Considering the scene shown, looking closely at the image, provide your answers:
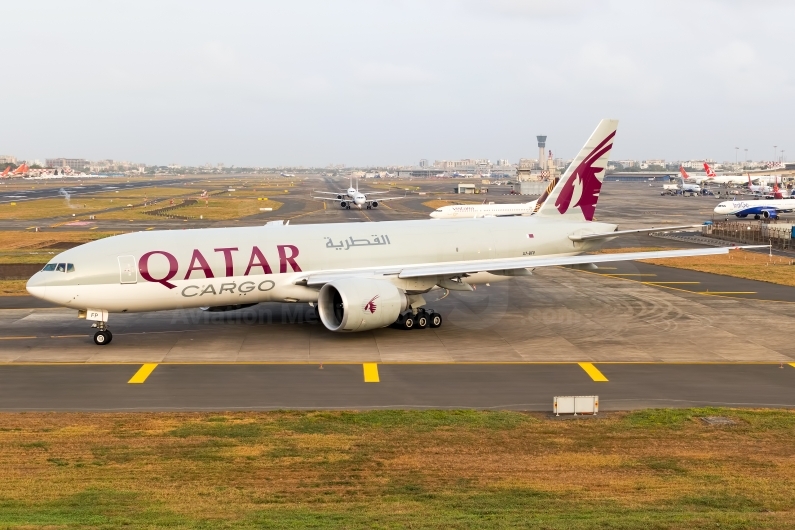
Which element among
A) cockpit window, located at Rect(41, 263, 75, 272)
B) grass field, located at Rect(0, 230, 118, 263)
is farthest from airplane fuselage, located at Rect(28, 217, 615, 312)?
grass field, located at Rect(0, 230, 118, 263)

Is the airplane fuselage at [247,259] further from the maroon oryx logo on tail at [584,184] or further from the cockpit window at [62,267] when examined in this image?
the maroon oryx logo on tail at [584,184]

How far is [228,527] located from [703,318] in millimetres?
29060

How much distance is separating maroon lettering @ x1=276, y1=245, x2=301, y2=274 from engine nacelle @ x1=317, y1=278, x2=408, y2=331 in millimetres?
1784

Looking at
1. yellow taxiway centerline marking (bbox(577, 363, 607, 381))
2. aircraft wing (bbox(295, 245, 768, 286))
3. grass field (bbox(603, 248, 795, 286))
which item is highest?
aircraft wing (bbox(295, 245, 768, 286))

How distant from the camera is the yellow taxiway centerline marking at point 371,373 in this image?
25.7 metres

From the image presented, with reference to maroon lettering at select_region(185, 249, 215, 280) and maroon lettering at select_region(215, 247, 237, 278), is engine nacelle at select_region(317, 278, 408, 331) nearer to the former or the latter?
maroon lettering at select_region(215, 247, 237, 278)

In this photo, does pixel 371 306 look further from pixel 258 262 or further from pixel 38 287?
pixel 38 287

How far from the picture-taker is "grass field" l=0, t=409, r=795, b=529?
47.4ft

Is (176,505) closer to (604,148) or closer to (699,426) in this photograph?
(699,426)

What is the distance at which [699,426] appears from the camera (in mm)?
20812

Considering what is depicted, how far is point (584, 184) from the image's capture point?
4038 centimetres

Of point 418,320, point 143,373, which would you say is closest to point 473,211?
point 418,320

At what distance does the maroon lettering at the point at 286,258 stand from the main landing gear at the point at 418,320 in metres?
5.18

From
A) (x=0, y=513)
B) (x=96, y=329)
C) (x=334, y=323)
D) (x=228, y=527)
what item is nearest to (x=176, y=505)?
(x=228, y=527)
